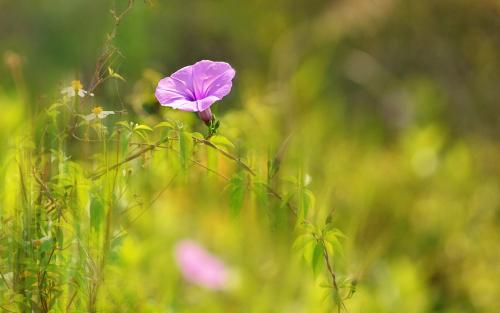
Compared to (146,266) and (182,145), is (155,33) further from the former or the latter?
(182,145)

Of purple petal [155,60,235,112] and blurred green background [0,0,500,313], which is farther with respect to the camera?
blurred green background [0,0,500,313]

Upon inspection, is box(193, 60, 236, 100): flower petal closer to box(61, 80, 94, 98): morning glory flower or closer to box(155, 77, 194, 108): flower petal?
box(155, 77, 194, 108): flower petal

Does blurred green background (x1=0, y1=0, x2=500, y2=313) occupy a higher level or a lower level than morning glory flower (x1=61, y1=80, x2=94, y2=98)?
higher

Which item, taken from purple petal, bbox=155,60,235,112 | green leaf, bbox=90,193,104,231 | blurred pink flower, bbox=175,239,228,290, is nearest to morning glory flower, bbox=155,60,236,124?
purple petal, bbox=155,60,235,112

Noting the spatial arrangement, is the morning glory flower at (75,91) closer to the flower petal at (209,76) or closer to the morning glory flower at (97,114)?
the morning glory flower at (97,114)

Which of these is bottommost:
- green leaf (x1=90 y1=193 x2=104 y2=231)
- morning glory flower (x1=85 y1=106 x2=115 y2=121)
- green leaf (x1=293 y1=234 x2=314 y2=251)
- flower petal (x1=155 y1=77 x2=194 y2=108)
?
green leaf (x1=293 y1=234 x2=314 y2=251)

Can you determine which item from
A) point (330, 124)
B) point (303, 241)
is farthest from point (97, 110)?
point (330, 124)

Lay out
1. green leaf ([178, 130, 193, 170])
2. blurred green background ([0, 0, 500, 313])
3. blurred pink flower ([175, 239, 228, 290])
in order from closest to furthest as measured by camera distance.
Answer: green leaf ([178, 130, 193, 170])
blurred green background ([0, 0, 500, 313])
blurred pink flower ([175, 239, 228, 290])

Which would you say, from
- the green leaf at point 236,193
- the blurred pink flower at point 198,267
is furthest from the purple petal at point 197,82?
the blurred pink flower at point 198,267
